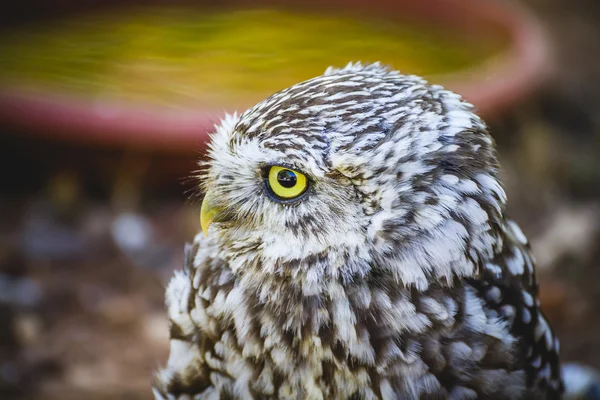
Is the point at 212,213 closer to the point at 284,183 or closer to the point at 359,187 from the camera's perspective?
the point at 284,183

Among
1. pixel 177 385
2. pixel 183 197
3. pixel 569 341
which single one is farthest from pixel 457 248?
pixel 183 197

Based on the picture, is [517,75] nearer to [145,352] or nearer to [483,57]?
[483,57]

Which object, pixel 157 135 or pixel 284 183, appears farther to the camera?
pixel 157 135

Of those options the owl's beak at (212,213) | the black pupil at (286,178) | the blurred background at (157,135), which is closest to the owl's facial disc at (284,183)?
the black pupil at (286,178)

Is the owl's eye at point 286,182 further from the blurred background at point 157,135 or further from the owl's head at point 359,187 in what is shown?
the blurred background at point 157,135

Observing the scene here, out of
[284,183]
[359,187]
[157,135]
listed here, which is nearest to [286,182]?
[284,183]
